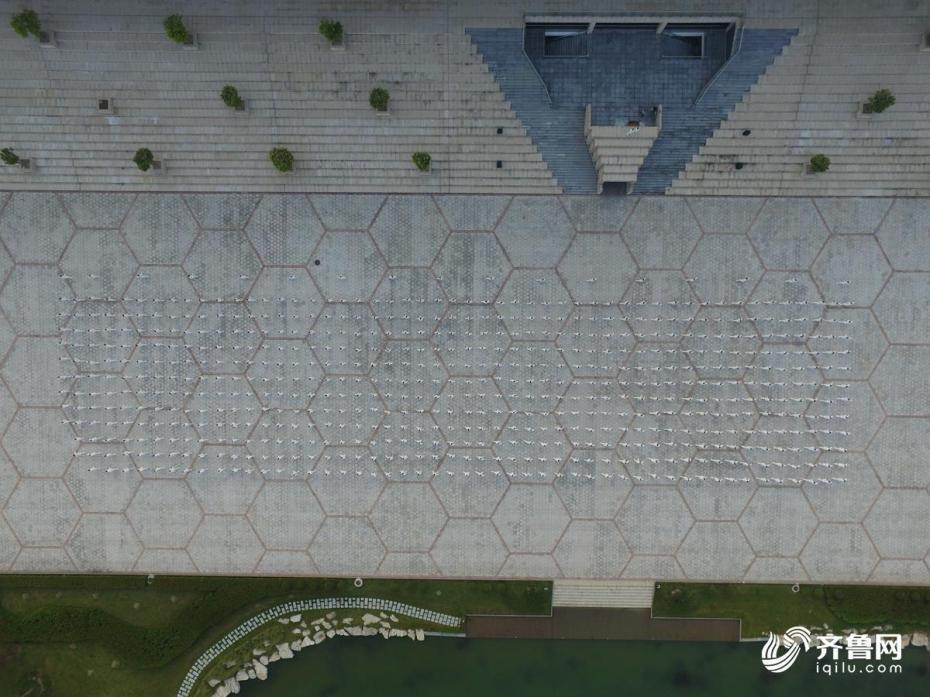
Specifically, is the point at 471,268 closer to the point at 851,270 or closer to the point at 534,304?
the point at 534,304

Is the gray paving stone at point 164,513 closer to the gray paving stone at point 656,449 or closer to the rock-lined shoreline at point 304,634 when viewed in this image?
the rock-lined shoreline at point 304,634

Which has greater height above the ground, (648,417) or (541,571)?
(648,417)

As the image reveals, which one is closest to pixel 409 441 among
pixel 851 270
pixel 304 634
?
pixel 304 634

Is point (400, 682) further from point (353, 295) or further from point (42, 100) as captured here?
point (42, 100)

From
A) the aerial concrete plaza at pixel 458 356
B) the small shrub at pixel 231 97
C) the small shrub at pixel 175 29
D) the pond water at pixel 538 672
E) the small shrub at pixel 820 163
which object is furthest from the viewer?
the pond water at pixel 538 672

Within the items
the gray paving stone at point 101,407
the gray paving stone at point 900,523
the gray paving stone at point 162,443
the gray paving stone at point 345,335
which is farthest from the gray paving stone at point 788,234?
the gray paving stone at point 101,407

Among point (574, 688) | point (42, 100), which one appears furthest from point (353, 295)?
point (574, 688)

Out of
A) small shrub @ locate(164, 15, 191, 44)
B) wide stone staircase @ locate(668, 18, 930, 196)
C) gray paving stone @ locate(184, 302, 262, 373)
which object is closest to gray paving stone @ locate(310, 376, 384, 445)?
gray paving stone @ locate(184, 302, 262, 373)
